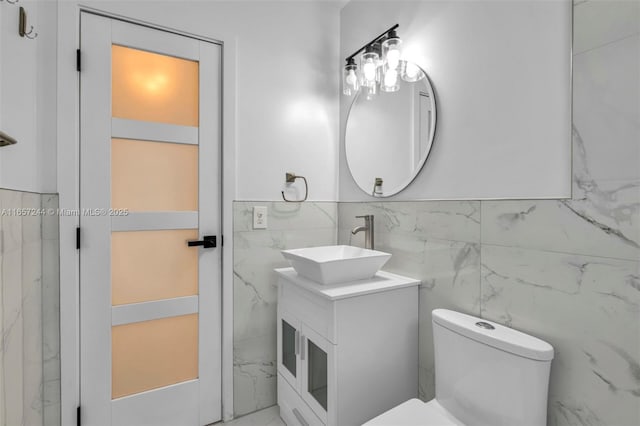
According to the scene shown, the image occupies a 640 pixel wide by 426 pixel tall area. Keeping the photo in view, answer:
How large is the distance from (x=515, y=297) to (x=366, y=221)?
817mm

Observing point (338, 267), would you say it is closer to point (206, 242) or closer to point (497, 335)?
point (497, 335)

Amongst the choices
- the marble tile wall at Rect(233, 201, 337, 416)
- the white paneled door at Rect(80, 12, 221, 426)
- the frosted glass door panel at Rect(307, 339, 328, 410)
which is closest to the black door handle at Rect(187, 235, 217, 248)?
the white paneled door at Rect(80, 12, 221, 426)

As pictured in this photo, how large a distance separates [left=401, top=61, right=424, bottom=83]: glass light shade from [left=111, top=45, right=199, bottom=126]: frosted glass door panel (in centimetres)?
108

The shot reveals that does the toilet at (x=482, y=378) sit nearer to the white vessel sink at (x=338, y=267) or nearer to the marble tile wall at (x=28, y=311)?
the white vessel sink at (x=338, y=267)

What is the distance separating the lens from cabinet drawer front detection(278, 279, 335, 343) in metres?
1.30

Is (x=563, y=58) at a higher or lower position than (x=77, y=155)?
higher

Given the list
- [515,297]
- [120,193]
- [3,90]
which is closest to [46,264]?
[120,193]

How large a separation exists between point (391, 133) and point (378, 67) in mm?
356

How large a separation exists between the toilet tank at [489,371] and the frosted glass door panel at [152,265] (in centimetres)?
123

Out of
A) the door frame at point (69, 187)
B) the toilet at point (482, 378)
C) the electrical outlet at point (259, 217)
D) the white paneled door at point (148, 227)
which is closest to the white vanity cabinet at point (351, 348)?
the toilet at point (482, 378)

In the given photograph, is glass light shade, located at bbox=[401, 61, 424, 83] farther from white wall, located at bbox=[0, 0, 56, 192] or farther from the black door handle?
white wall, located at bbox=[0, 0, 56, 192]

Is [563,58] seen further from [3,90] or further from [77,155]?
[77,155]

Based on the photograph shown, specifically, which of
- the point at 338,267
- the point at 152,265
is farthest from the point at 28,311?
the point at 338,267

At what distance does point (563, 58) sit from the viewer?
101cm
